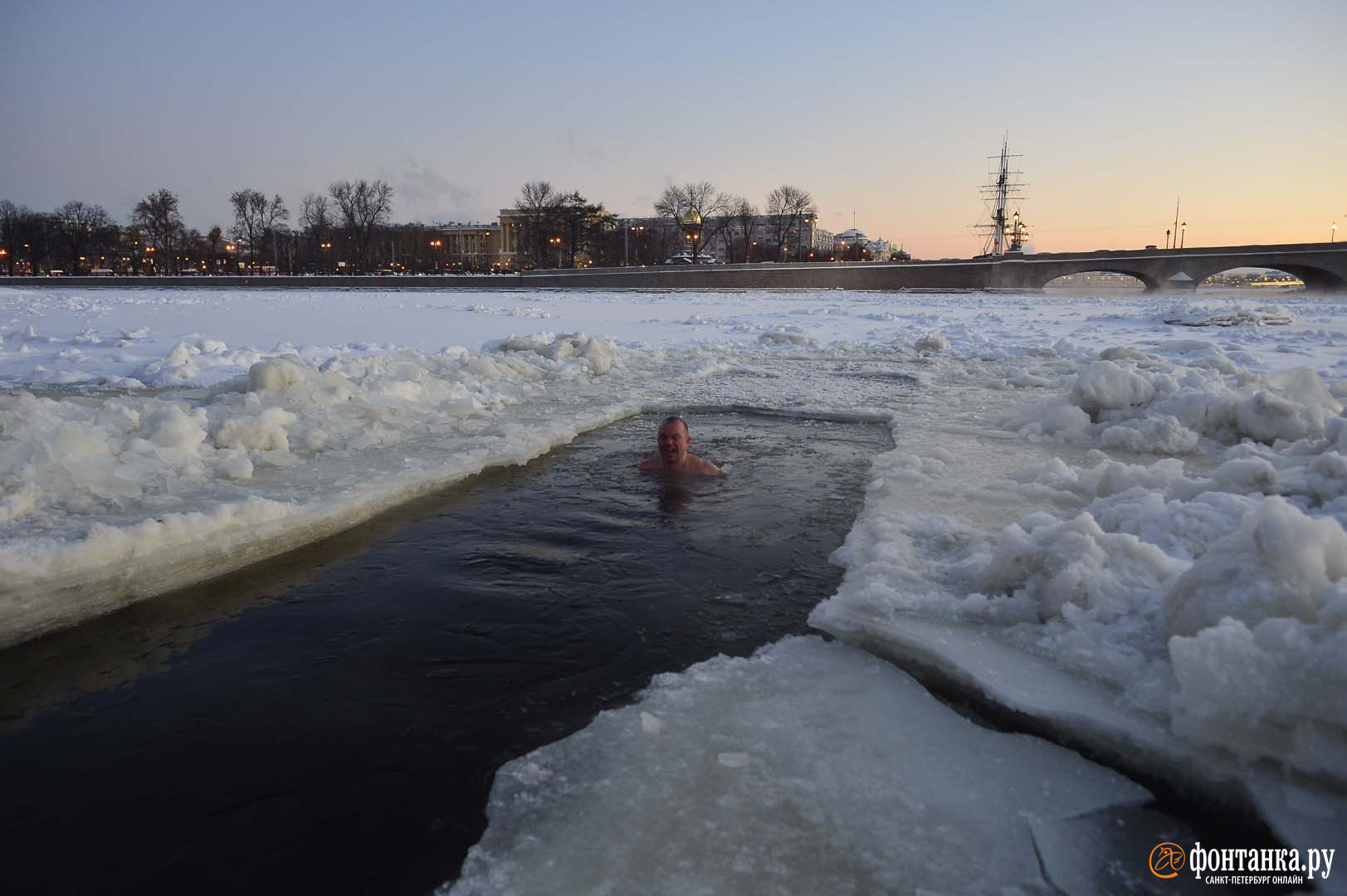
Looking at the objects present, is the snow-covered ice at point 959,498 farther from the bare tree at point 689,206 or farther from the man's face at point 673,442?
the bare tree at point 689,206

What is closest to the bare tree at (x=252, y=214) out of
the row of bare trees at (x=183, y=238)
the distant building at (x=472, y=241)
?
the row of bare trees at (x=183, y=238)

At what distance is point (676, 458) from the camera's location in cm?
621

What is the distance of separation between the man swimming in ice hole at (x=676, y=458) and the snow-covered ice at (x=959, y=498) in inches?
48.0

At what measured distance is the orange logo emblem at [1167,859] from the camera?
80.4 inches

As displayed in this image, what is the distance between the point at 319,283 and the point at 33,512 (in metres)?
48.1

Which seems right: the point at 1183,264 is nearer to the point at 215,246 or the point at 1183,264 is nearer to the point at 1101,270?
the point at 1101,270

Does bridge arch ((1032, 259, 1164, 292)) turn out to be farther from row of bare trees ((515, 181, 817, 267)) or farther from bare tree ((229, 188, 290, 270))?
bare tree ((229, 188, 290, 270))

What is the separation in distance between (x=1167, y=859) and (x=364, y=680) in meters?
2.71

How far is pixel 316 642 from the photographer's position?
11.3 feet

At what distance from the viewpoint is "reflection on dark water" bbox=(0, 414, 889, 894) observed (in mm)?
2229

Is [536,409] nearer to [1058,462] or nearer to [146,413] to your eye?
[146,413]

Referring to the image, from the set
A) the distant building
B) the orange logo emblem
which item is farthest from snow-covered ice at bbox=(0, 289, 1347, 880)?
the distant building

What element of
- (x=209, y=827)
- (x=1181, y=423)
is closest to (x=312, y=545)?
(x=209, y=827)

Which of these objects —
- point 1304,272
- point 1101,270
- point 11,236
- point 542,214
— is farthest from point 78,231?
point 1304,272
